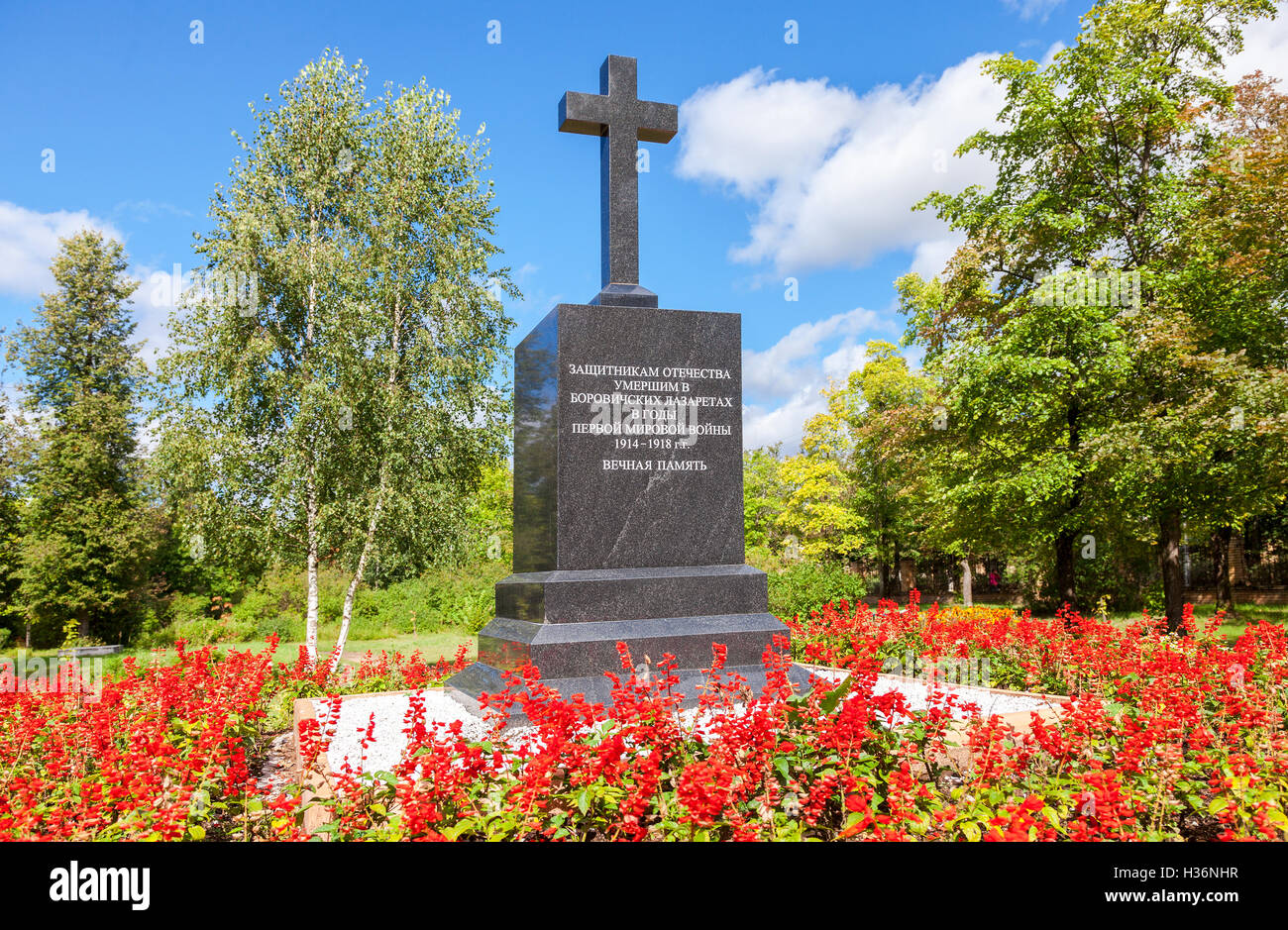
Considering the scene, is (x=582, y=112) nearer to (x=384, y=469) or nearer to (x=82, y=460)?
(x=384, y=469)

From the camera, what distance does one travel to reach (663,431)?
278 inches

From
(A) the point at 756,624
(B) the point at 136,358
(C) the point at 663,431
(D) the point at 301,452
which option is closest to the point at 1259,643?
(A) the point at 756,624

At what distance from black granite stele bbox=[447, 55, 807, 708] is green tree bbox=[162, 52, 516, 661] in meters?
7.96

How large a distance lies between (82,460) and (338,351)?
1419 centimetres

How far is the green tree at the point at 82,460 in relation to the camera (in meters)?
22.8

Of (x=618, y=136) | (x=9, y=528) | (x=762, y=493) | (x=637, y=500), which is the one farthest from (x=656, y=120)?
(x=762, y=493)

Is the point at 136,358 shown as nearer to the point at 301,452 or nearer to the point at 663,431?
the point at 301,452

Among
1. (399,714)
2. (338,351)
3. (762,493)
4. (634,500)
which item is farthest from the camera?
(762,493)

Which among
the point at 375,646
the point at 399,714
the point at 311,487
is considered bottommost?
the point at 375,646

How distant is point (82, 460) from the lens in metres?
23.2

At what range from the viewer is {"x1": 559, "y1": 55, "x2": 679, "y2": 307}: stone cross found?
25.3 feet

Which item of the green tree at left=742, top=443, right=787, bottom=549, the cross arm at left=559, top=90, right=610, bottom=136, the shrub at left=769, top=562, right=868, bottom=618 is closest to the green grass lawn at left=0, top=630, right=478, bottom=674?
the shrub at left=769, top=562, right=868, bottom=618

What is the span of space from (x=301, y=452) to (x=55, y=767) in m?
10.6
